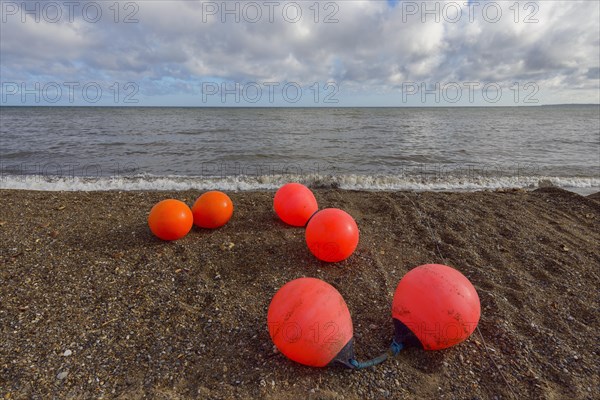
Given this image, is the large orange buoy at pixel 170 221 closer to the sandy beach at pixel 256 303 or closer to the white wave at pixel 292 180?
the sandy beach at pixel 256 303

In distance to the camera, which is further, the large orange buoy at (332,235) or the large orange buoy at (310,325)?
the large orange buoy at (332,235)

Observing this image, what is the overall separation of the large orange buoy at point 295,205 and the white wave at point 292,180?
14.0 feet

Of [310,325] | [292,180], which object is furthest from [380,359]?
[292,180]

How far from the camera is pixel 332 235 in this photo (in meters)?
4.34

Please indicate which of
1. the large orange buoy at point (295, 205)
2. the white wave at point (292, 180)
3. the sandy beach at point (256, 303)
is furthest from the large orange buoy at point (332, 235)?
the white wave at point (292, 180)

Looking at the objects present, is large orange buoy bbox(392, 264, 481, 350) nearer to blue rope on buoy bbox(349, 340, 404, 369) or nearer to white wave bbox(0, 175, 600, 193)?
blue rope on buoy bbox(349, 340, 404, 369)

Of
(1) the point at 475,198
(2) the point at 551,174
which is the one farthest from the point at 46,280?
(2) the point at 551,174

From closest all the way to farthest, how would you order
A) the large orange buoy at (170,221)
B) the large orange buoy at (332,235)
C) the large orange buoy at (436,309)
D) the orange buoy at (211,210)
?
the large orange buoy at (436,309)
the large orange buoy at (332,235)
the large orange buoy at (170,221)
the orange buoy at (211,210)

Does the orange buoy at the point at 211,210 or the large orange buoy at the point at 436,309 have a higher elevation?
the orange buoy at the point at 211,210

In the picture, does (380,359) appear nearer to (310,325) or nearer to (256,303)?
(310,325)

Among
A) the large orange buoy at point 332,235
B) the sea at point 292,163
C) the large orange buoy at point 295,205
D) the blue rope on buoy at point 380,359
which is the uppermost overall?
the sea at point 292,163

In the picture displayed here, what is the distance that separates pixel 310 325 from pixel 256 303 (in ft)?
4.29

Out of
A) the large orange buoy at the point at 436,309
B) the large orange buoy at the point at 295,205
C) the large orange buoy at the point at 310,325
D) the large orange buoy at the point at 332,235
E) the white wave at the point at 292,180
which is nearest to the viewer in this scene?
the large orange buoy at the point at 310,325

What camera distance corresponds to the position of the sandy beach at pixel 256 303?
2.82 metres
